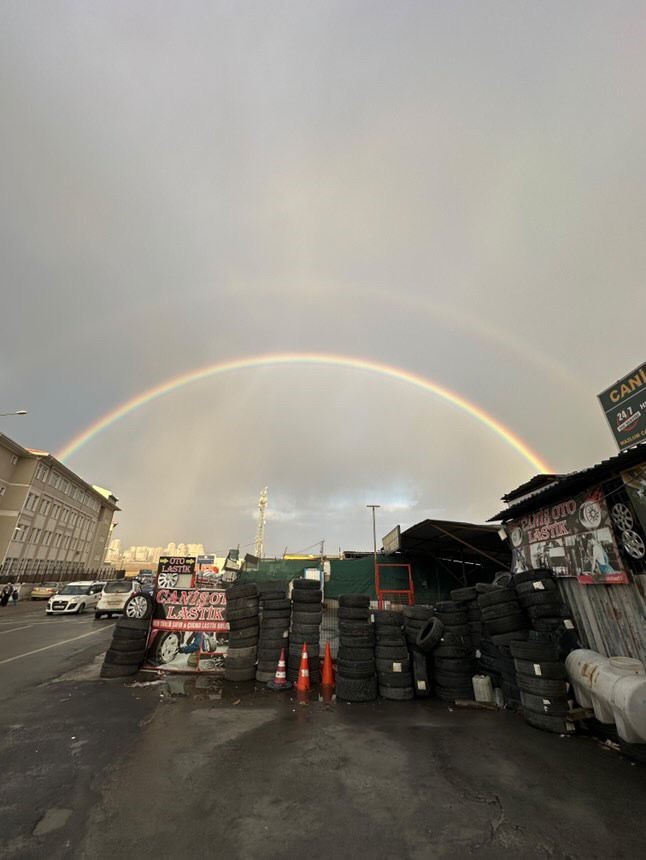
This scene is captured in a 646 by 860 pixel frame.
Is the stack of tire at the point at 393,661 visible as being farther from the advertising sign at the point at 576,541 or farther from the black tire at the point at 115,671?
the black tire at the point at 115,671

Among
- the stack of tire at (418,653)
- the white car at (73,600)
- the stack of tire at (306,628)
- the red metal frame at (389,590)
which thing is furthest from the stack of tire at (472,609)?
the white car at (73,600)

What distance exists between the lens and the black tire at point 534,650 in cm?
631

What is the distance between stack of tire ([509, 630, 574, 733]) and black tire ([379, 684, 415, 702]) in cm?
213

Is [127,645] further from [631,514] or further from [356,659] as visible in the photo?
[631,514]

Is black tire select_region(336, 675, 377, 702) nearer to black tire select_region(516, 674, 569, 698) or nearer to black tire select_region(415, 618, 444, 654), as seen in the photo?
black tire select_region(415, 618, 444, 654)

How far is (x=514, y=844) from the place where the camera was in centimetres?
336

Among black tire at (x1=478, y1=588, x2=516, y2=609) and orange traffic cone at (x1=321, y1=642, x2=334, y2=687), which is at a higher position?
black tire at (x1=478, y1=588, x2=516, y2=609)

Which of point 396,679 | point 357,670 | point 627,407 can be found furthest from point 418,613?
point 627,407

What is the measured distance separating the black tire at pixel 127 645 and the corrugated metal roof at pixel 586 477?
9702 millimetres

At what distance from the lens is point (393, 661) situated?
25.8 ft

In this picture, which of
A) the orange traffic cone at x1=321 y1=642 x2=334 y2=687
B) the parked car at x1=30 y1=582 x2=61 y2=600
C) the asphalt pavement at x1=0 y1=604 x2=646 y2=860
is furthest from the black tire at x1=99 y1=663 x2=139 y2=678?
the parked car at x1=30 y1=582 x2=61 y2=600

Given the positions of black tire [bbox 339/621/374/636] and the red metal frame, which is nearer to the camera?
black tire [bbox 339/621/374/636]

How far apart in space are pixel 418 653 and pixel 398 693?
2.84ft

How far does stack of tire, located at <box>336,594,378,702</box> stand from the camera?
763 cm
